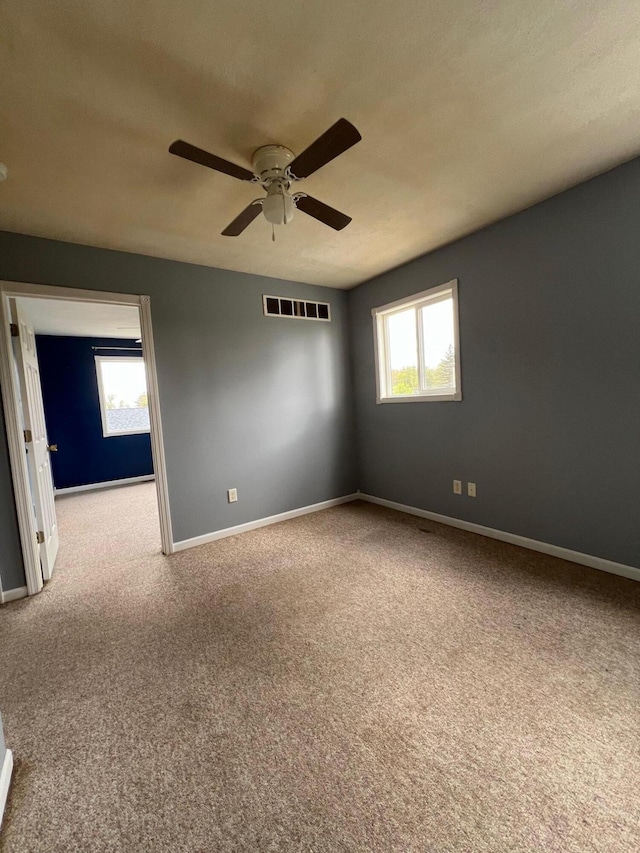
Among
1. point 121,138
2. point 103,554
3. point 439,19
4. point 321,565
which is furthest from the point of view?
point 103,554

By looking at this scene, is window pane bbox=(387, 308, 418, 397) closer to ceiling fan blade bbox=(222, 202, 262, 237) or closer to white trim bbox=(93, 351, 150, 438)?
ceiling fan blade bbox=(222, 202, 262, 237)

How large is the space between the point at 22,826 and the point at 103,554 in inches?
92.6

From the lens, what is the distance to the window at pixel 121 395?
5.98 m

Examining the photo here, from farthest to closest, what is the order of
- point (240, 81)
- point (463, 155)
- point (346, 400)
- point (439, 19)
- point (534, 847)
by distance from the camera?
point (346, 400), point (463, 155), point (240, 81), point (439, 19), point (534, 847)

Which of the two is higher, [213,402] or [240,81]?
[240,81]

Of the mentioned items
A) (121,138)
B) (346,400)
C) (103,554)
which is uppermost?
(121,138)

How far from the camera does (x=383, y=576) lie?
2457mm

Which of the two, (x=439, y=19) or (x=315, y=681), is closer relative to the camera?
(x=439, y=19)

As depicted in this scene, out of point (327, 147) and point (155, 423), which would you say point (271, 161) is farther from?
point (155, 423)

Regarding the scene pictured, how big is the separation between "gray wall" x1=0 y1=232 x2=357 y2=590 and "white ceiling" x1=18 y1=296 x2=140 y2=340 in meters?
0.99

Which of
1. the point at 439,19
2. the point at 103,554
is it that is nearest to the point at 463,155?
the point at 439,19

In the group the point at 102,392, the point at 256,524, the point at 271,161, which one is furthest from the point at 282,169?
the point at 102,392

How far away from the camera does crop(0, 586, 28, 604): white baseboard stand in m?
2.40

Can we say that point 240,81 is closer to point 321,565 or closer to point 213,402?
point 213,402
